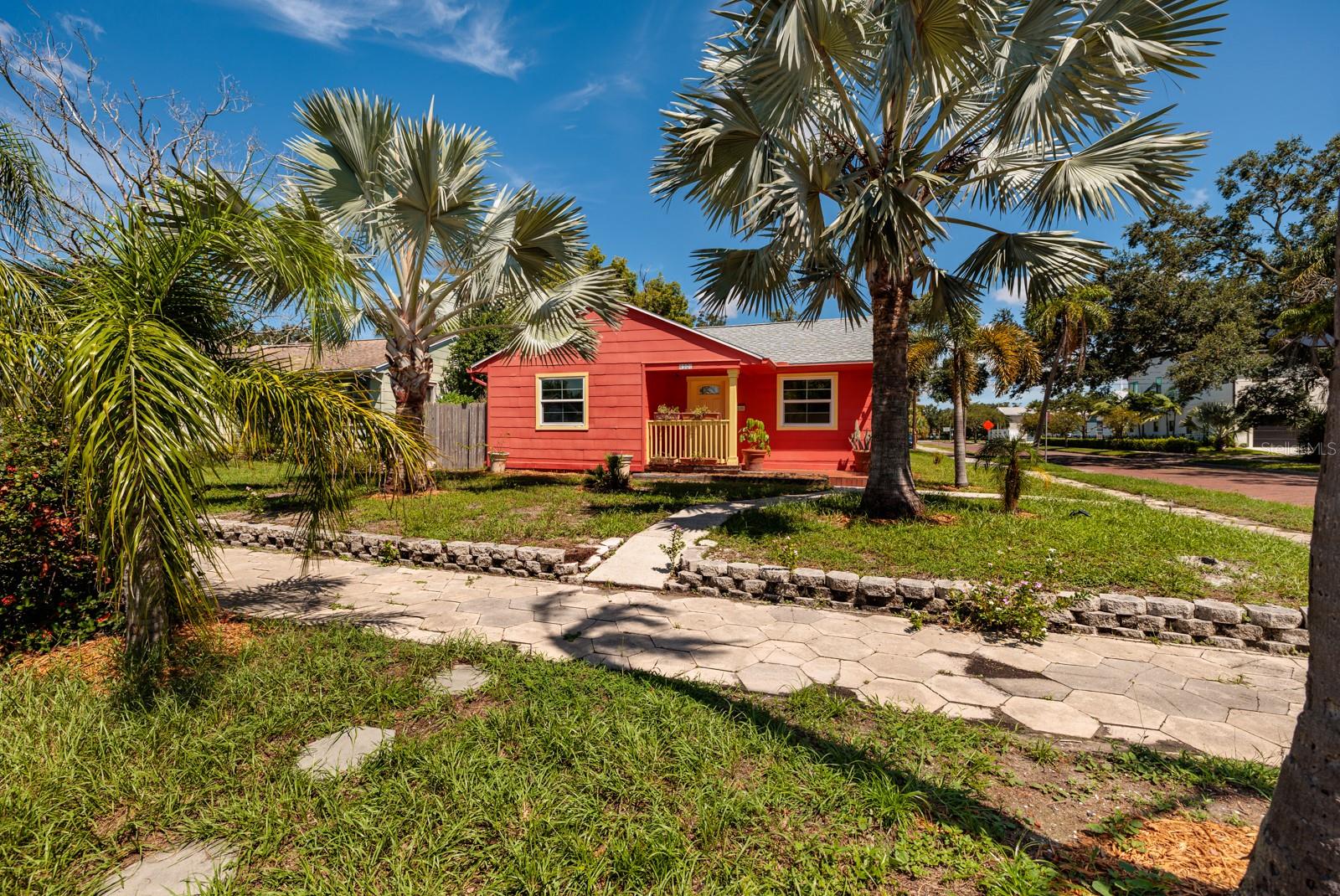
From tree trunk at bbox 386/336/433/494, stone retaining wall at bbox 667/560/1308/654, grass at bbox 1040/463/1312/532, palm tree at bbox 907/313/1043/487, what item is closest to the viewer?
stone retaining wall at bbox 667/560/1308/654

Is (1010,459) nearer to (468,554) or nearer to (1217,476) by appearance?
(468,554)

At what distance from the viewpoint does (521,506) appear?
837 centimetres

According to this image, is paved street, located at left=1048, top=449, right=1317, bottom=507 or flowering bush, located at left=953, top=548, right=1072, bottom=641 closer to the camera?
flowering bush, located at left=953, top=548, right=1072, bottom=641

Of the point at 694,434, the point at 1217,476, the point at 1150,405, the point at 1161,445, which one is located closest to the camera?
the point at 694,434

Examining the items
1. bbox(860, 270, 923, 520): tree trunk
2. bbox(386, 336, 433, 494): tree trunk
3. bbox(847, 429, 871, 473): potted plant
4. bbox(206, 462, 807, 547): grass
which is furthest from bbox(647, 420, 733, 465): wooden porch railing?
bbox(860, 270, 923, 520): tree trunk

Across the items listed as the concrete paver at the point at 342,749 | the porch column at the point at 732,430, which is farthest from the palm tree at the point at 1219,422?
the concrete paver at the point at 342,749

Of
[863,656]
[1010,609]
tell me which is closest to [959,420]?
[1010,609]

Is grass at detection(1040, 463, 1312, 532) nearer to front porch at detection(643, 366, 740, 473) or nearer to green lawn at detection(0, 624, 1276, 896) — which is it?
front porch at detection(643, 366, 740, 473)

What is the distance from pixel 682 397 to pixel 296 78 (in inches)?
400

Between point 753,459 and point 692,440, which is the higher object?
point 692,440

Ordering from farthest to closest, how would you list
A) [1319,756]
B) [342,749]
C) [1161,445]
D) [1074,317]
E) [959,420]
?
[1161,445] < [1074,317] < [959,420] < [342,749] < [1319,756]

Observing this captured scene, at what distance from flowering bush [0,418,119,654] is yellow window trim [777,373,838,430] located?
11.9 metres

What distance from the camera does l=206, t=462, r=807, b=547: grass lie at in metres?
6.72

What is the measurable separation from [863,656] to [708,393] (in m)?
11.0
